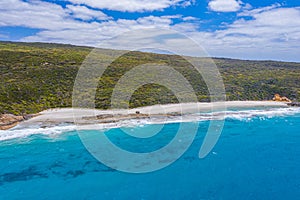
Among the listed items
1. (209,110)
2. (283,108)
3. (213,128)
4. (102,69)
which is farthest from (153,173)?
(102,69)

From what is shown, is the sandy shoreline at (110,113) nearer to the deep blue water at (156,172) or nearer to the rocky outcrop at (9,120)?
the rocky outcrop at (9,120)

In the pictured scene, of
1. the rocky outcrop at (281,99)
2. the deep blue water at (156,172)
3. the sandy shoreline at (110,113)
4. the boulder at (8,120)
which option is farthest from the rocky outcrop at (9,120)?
the rocky outcrop at (281,99)

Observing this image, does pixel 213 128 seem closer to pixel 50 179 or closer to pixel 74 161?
pixel 74 161

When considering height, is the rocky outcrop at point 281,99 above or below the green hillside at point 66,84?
below

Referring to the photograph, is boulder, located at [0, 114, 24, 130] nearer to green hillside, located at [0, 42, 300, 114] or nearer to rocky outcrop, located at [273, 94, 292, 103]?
green hillside, located at [0, 42, 300, 114]

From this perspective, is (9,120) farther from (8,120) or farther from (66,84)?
(66,84)

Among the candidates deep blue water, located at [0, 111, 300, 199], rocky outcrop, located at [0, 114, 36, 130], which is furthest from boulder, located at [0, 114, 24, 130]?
deep blue water, located at [0, 111, 300, 199]
